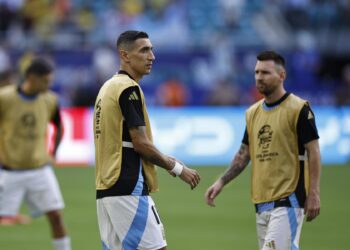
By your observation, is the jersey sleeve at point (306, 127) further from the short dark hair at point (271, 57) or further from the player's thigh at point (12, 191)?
the player's thigh at point (12, 191)

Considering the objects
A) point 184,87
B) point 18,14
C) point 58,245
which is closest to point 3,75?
point 58,245

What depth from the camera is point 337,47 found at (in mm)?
30422

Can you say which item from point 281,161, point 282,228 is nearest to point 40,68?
point 281,161

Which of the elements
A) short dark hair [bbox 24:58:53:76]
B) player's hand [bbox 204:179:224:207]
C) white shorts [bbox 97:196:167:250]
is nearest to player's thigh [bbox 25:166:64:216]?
short dark hair [bbox 24:58:53:76]

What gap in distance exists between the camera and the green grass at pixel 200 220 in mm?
12508

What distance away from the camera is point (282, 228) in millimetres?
7973

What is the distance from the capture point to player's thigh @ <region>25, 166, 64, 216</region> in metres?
10.8

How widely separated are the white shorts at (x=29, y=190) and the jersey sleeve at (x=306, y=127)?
382 centimetres

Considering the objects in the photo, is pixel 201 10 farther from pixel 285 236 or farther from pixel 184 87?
pixel 285 236

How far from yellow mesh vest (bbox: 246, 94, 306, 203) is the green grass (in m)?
3.95

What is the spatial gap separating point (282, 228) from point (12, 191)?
4.15 metres

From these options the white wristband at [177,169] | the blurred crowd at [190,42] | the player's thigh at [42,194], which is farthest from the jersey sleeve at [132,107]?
the blurred crowd at [190,42]

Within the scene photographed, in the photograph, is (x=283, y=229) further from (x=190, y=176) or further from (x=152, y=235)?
(x=152, y=235)

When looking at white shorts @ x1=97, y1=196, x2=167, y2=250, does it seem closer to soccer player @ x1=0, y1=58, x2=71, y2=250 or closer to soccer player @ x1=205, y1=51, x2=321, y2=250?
soccer player @ x1=205, y1=51, x2=321, y2=250
